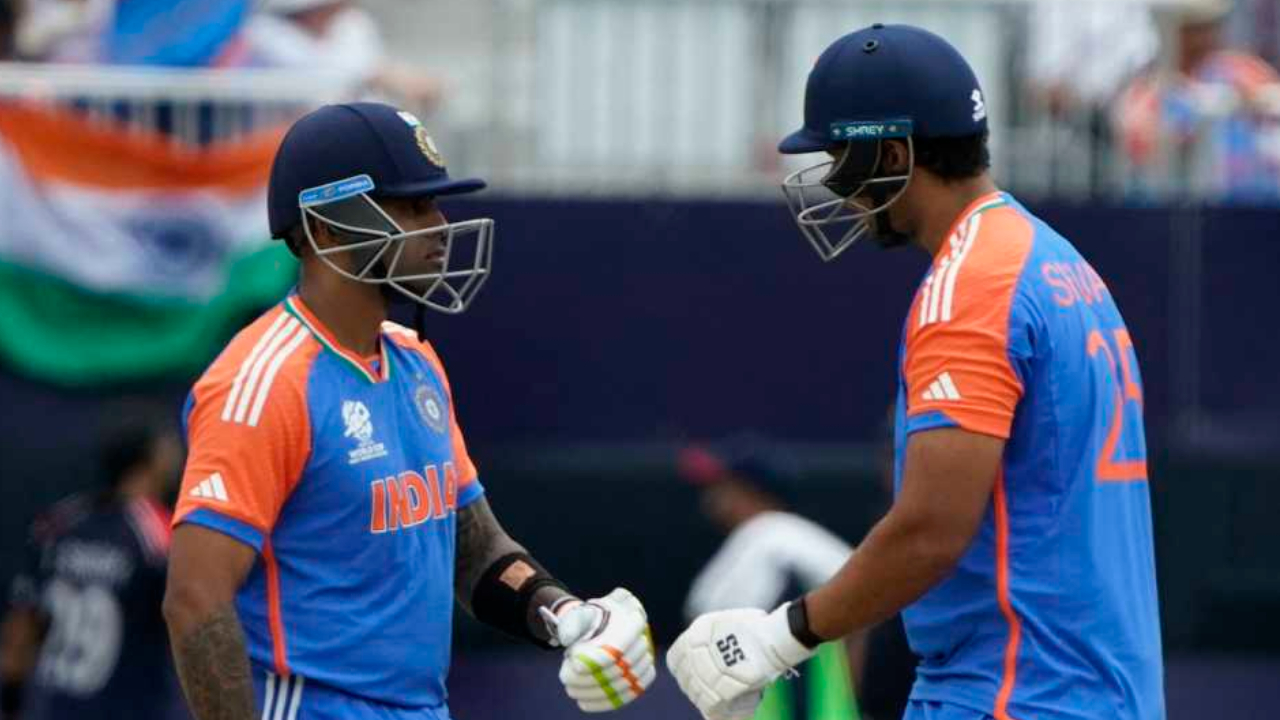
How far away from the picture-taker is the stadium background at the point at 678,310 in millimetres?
9844

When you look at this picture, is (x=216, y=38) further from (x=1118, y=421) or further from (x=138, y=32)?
(x=1118, y=421)

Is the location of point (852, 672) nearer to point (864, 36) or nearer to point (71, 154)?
point (71, 154)

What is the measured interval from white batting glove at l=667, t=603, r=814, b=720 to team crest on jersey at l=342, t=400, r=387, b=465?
71cm

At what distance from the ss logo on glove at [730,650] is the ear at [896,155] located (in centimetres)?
97

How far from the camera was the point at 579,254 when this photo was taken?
10.1 meters

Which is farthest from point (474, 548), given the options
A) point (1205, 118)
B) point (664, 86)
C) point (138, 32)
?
point (1205, 118)

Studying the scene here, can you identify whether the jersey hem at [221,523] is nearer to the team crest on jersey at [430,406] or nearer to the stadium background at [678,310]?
the team crest on jersey at [430,406]

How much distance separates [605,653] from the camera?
187 inches

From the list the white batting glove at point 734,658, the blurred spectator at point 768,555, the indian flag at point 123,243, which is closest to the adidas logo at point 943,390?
the white batting glove at point 734,658

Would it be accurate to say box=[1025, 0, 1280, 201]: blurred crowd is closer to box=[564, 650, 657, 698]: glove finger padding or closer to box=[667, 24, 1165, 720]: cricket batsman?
box=[667, 24, 1165, 720]: cricket batsman

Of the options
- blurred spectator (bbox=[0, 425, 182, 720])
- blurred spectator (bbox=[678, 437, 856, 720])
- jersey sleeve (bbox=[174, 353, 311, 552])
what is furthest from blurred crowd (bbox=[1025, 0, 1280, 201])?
jersey sleeve (bbox=[174, 353, 311, 552])

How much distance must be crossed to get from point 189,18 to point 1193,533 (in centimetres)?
466

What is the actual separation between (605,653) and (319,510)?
2.08 ft

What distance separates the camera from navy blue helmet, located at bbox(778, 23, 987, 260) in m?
4.66
